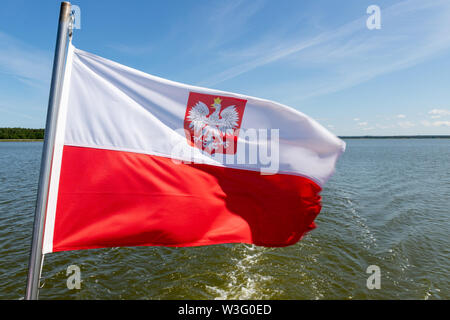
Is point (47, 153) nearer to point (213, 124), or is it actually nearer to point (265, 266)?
point (213, 124)

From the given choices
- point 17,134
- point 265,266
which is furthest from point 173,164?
point 17,134

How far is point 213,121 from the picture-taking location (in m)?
3.67

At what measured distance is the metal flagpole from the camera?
244 cm

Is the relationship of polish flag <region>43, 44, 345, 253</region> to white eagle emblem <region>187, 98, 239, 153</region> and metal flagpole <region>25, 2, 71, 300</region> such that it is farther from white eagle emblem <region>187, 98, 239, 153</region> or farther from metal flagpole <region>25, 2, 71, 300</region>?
metal flagpole <region>25, 2, 71, 300</region>

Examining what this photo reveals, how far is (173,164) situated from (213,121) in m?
0.88

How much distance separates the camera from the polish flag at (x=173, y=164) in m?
3.07

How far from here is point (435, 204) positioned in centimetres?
1541

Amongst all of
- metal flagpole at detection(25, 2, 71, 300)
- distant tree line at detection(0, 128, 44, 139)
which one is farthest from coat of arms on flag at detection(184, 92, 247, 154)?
distant tree line at detection(0, 128, 44, 139)

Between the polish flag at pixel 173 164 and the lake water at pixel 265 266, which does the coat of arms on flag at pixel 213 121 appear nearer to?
the polish flag at pixel 173 164

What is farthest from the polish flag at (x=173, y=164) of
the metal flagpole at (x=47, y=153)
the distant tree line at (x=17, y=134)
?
the distant tree line at (x=17, y=134)

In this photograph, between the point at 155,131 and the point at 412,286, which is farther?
the point at 412,286
